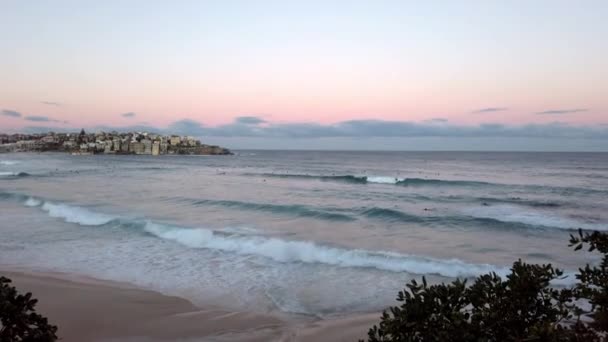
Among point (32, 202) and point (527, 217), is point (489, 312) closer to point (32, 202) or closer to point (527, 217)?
point (527, 217)

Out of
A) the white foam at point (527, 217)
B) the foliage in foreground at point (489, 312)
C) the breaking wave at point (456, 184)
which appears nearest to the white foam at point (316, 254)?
the foliage in foreground at point (489, 312)

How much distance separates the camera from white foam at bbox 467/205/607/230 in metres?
18.1

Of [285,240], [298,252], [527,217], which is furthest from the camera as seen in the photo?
[527,217]

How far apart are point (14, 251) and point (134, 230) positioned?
3.97m

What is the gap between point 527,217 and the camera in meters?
19.8

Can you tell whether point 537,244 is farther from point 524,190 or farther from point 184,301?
point 524,190

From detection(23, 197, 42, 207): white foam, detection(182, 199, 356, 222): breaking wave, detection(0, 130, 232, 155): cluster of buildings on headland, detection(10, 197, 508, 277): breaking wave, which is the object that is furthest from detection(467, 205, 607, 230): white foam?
detection(0, 130, 232, 155): cluster of buildings on headland

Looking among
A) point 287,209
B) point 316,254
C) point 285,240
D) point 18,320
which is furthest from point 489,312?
point 287,209

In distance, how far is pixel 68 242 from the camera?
1320cm

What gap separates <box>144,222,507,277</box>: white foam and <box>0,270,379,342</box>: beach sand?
3.82 m

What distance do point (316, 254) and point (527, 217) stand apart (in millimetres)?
12897

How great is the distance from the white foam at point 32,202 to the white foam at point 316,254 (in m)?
10.1

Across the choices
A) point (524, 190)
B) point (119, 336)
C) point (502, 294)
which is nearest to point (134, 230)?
point (119, 336)

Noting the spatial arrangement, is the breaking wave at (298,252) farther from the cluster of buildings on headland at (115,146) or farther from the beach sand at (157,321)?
the cluster of buildings on headland at (115,146)
